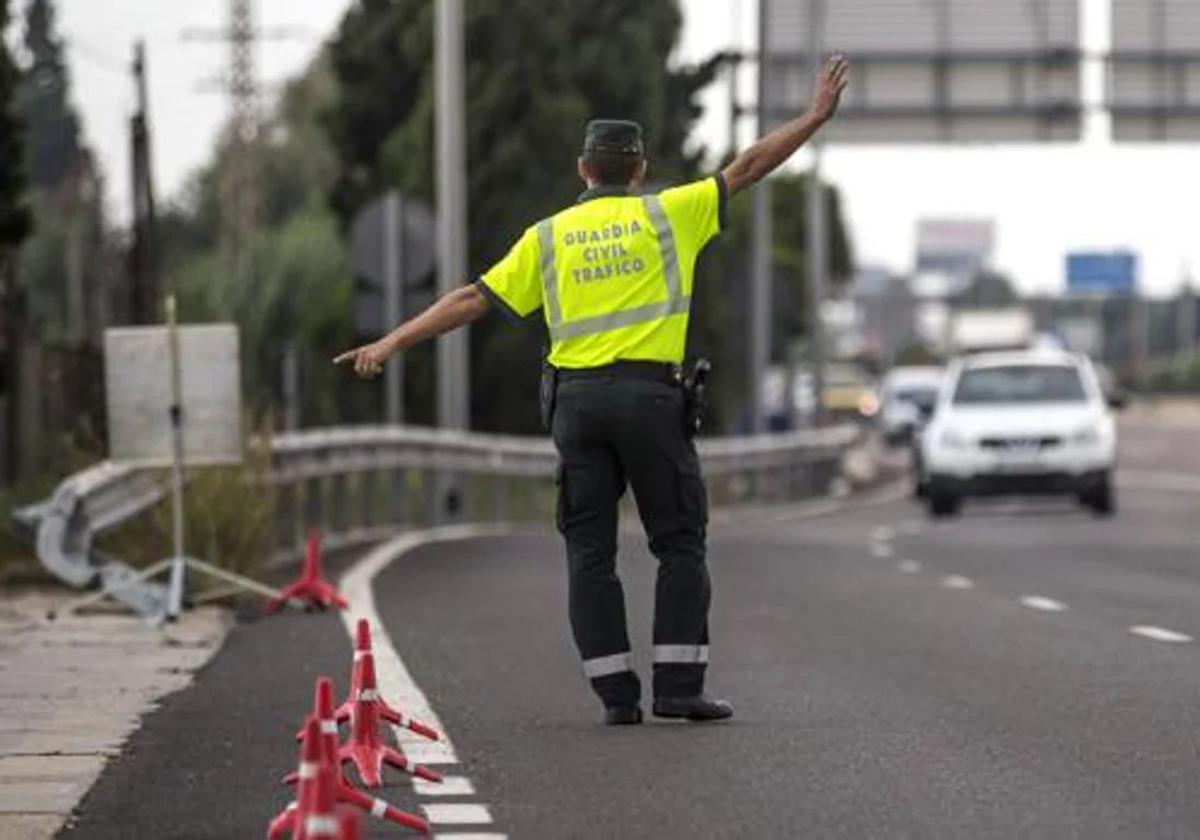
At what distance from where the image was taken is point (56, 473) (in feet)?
75.8

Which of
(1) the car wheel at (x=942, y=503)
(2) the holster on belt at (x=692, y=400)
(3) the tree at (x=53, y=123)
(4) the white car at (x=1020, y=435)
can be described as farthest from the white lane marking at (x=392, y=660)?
(3) the tree at (x=53, y=123)

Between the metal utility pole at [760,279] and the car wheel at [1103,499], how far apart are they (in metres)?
14.0

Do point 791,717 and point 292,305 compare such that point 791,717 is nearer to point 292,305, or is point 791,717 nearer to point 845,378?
point 292,305

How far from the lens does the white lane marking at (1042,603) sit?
1820 cm

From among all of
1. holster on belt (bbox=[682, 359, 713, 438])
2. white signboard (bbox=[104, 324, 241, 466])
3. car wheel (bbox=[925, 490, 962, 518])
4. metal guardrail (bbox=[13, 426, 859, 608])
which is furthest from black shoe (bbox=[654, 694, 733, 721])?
car wheel (bbox=[925, 490, 962, 518])

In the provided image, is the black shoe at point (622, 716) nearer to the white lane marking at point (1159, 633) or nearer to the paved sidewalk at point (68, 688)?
the paved sidewalk at point (68, 688)

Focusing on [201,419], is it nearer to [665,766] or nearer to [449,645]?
[449,645]

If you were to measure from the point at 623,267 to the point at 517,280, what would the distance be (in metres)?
0.33

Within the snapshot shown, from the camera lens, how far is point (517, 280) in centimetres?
1195

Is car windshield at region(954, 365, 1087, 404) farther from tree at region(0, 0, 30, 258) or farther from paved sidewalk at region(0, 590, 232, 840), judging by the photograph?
paved sidewalk at region(0, 590, 232, 840)

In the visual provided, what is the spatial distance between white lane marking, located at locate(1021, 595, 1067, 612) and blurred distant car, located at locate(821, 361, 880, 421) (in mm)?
58437

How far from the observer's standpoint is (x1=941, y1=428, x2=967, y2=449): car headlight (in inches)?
1425

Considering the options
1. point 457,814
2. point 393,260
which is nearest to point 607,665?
point 457,814

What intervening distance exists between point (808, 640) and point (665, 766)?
537 centimetres
